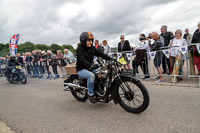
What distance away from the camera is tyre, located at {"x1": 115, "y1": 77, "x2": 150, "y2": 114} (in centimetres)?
290

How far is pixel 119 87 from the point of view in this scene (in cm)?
329

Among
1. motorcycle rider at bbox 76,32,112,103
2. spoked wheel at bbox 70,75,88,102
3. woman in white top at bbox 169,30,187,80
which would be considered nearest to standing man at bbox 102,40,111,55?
woman in white top at bbox 169,30,187,80

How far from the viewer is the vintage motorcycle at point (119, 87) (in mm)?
3004

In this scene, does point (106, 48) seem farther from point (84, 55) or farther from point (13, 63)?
point (13, 63)

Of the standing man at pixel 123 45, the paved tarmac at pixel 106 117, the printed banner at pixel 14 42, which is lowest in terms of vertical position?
the paved tarmac at pixel 106 117

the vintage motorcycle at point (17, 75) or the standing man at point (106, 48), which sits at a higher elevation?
the standing man at point (106, 48)

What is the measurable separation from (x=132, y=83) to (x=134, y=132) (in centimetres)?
99

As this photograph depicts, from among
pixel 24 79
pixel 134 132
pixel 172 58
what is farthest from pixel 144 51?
pixel 24 79

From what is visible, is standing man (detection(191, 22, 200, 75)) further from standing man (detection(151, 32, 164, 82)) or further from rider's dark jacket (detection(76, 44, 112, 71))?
rider's dark jacket (detection(76, 44, 112, 71))

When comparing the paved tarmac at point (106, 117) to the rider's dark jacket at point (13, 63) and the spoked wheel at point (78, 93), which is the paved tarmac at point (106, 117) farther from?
the rider's dark jacket at point (13, 63)

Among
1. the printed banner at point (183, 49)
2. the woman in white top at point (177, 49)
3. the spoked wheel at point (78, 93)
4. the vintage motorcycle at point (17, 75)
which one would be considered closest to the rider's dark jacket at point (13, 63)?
the vintage motorcycle at point (17, 75)

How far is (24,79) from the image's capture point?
8.98 meters

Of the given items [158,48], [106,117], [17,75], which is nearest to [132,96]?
[106,117]

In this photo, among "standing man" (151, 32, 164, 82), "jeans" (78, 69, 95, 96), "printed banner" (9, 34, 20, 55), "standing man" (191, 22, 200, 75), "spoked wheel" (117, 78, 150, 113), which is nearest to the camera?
"spoked wheel" (117, 78, 150, 113)
